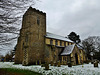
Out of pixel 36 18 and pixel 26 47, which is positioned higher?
pixel 36 18

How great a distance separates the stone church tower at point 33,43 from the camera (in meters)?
20.3

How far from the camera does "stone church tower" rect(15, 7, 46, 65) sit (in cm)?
2029

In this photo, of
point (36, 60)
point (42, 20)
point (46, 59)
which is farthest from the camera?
point (42, 20)

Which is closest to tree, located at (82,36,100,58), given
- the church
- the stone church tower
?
the church

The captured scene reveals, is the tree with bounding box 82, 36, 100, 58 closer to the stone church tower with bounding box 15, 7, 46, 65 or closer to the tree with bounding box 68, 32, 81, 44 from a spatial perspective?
the tree with bounding box 68, 32, 81, 44

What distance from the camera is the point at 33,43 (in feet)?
71.1

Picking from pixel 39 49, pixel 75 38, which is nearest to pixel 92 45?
pixel 75 38

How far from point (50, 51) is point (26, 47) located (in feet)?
25.2

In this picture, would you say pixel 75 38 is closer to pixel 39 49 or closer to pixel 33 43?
pixel 39 49

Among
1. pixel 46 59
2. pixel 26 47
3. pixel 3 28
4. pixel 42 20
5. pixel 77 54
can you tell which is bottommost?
pixel 46 59

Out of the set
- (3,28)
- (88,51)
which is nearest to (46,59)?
(3,28)

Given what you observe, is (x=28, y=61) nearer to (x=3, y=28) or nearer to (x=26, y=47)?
(x=26, y=47)

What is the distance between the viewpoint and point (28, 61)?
1934 centimetres

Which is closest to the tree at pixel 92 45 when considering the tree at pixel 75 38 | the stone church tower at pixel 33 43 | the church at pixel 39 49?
the tree at pixel 75 38
